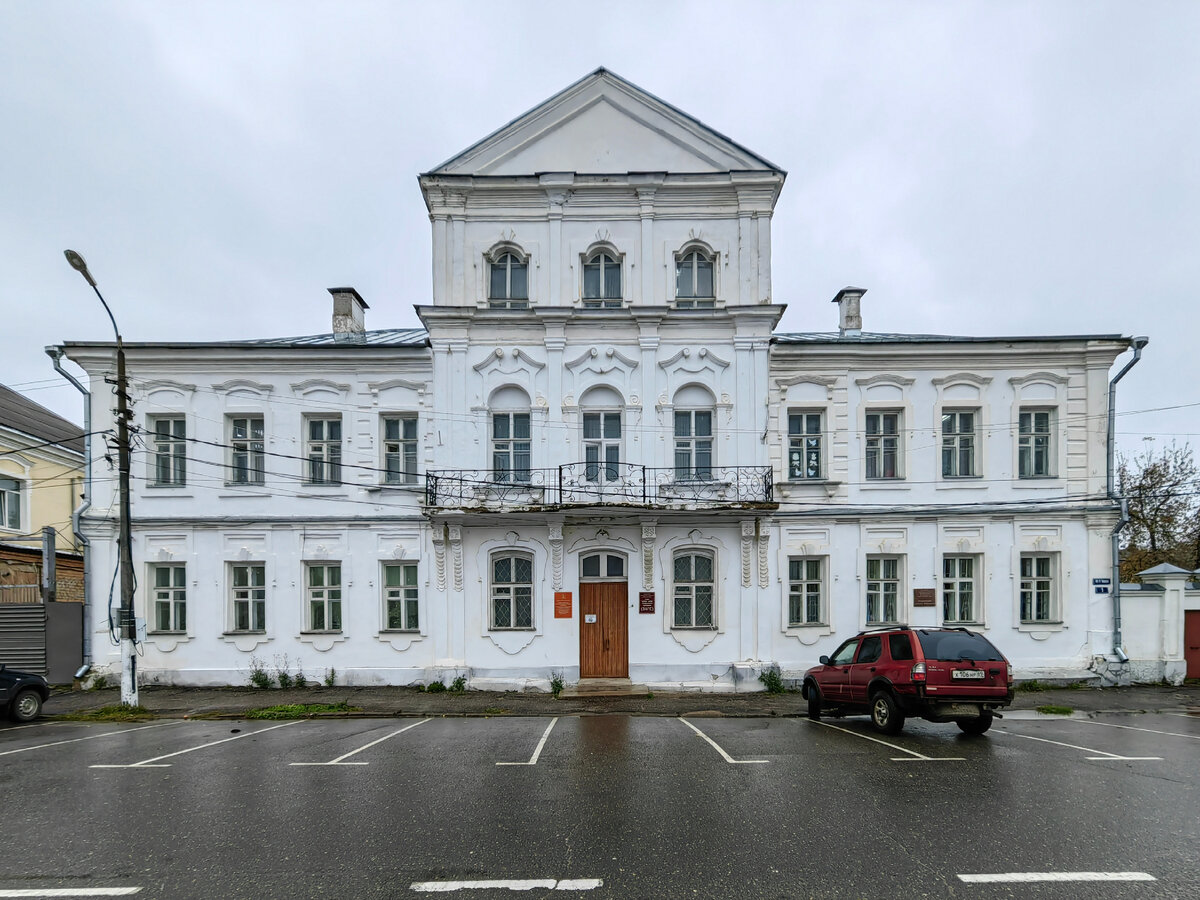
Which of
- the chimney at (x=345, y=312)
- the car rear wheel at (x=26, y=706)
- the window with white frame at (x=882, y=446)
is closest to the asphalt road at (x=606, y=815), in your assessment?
the car rear wheel at (x=26, y=706)

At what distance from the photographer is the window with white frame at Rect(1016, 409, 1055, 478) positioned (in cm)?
1808

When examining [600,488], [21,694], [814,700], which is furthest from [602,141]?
[21,694]

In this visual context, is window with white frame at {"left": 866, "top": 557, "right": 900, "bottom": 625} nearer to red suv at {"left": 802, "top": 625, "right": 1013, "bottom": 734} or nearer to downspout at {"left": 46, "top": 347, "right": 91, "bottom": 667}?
red suv at {"left": 802, "top": 625, "right": 1013, "bottom": 734}

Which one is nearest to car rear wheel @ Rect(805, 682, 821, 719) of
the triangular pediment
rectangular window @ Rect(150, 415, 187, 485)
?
the triangular pediment

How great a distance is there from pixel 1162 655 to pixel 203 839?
68.6 ft

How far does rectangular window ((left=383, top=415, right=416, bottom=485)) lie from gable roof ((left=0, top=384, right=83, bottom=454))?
14000mm

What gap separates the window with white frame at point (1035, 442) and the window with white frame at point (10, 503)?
31.6 meters

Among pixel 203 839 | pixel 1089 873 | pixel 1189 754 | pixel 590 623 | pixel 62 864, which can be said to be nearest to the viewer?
pixel 1089 873

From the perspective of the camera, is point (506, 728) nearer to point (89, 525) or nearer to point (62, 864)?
point (62, 864)

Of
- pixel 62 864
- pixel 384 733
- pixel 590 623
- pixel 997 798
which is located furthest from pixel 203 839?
pixel 590 623

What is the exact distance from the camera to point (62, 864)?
592 centimetres

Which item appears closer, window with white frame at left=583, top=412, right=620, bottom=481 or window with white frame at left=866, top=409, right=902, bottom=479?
window with white frame at left=583, top=412, right=620, bottom=481

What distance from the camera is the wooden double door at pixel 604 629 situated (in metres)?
16.9

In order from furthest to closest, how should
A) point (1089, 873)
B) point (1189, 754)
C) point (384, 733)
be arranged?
point (384, 733)
point (1189, 754)
point (1089, 873)
